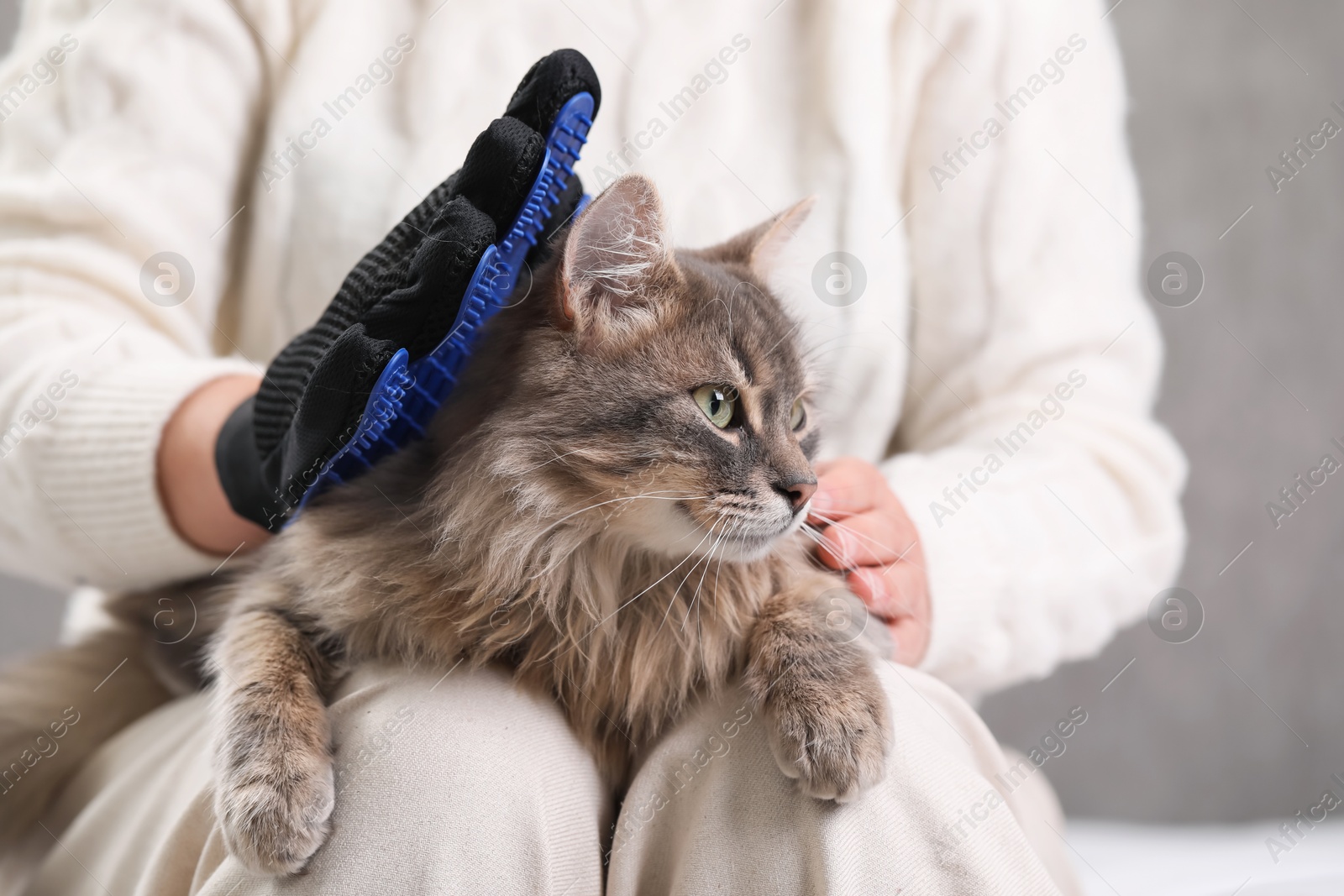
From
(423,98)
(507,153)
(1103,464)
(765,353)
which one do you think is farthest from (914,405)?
(507,153)

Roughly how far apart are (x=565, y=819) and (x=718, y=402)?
1.50 ft

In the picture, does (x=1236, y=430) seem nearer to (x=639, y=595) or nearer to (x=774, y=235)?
(x=774, y=235)

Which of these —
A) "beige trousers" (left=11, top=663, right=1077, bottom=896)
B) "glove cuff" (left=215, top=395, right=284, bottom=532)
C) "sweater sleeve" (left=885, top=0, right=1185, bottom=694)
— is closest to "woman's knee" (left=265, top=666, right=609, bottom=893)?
"beige trousers" (left=11, top=663, right=1077, bottom=896)

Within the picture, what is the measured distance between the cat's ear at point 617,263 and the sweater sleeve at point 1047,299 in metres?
0.63

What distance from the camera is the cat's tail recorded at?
3.94 ft

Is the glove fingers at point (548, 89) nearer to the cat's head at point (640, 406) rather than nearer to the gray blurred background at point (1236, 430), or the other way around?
the cat's head at point (640, 406)

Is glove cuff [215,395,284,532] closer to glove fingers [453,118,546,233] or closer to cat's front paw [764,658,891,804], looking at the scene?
glove fingers [453,118,546,233]

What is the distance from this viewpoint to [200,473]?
1197 mm

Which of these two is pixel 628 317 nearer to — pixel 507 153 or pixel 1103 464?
pixel 507 153

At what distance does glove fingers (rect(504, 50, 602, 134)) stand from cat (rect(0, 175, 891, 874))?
4.2 inches

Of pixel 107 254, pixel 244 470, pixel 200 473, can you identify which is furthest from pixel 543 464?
pixel 107 254

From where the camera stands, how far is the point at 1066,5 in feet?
5.36

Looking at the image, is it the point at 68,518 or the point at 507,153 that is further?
the point at 68,518

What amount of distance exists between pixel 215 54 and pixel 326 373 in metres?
0.92
